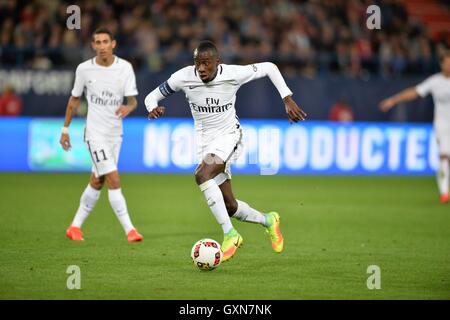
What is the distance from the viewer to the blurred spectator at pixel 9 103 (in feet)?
71.4

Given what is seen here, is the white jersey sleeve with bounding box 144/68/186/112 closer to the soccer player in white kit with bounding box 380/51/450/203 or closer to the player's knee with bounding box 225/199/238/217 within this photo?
the player's knee with bounding box 225/199/238/217

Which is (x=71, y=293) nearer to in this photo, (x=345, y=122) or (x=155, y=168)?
(x=155, y=168)

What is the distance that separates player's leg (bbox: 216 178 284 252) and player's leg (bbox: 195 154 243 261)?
322 mm

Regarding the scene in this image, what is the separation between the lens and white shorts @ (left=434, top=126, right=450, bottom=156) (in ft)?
53.6

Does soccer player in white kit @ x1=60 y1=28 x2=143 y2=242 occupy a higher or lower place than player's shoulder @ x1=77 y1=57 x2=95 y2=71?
lower

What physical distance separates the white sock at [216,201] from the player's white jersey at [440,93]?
7918 mm

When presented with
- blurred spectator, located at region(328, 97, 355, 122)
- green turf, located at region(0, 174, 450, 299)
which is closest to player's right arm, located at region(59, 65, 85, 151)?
green turf, located at region(0, 174, 450, 299)

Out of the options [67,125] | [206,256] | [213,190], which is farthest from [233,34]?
[206,256]

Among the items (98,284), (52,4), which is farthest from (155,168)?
(98,284)

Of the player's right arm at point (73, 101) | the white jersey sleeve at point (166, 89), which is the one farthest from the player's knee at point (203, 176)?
the player's right arm at point (73, 101)

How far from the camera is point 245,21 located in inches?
964

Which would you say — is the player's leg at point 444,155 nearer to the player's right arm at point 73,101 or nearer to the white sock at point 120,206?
the white sock at point 120,206

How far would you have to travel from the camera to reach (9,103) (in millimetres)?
21953
